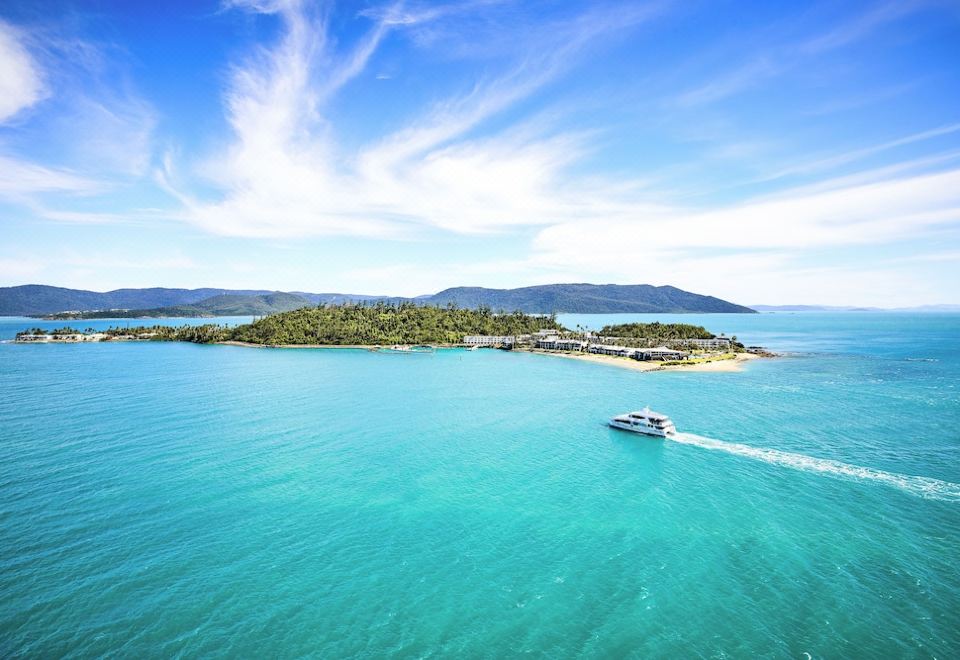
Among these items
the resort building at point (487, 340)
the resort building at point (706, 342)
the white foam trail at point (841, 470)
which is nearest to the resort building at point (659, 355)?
the resort building at point (706, 342)

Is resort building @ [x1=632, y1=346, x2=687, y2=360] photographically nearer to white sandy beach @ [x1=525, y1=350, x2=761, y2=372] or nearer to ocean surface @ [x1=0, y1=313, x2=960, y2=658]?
white sandy beach @ [x1=525, y1=350, x2=761, y2=372]

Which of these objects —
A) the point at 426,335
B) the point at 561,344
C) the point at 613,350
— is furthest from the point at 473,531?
the point at 426,335

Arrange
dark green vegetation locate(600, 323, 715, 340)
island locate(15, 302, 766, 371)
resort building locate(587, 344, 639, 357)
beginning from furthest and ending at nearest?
dark green vegetation locate(600, 323, 715, 340) < island locate(15, 302, 766, 371) < resort building locate(587, 344, 639, 357)

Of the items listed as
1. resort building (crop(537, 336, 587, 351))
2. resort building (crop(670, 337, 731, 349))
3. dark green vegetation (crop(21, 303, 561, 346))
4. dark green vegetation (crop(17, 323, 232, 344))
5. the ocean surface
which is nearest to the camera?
the ocean surface

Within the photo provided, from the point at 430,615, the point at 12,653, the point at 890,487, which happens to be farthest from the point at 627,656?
the point at 890,487

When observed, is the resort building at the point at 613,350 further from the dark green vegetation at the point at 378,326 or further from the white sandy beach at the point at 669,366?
the dark green vegetation at the point at 378,326

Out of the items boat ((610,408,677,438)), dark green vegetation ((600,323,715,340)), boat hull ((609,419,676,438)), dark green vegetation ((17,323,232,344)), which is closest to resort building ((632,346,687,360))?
dark green vegetation ((600,323,715,340))

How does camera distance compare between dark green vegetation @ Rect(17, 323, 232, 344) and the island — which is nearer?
the island
